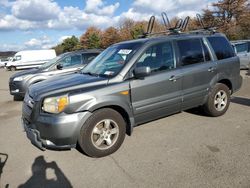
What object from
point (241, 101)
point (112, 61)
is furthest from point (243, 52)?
point (112, 61)

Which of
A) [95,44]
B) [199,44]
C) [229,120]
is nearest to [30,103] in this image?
[199,44]

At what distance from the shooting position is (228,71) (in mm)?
5988

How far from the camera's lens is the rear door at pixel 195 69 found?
5.28 metres

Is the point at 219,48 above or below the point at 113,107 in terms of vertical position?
above

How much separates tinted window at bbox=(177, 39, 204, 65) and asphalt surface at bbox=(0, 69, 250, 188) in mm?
1281

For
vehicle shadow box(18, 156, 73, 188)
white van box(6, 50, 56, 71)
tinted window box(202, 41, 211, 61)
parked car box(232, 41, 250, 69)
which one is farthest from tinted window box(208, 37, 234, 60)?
white van box(6, 50, 56, 71)

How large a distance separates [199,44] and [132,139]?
2342 millimetres

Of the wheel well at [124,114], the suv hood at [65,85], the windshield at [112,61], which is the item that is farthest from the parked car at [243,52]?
the suv hood at [65,85]

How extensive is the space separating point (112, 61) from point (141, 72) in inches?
32.8

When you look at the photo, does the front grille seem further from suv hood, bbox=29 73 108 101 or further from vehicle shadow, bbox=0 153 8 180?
vehicle shadow, bbox=0 153 8 180

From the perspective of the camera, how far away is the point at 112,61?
507cm

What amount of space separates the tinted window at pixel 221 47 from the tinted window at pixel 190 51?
0.44m

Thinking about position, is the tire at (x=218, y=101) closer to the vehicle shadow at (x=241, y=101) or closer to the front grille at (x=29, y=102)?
the vehicle shadow at (x=241, y=101)

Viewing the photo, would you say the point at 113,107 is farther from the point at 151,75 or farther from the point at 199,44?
the point at 199,44
